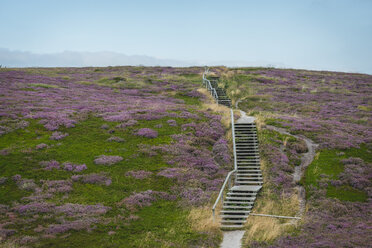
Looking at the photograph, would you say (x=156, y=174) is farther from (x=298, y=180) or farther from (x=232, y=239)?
(x=298, y=180)

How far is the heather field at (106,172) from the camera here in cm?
1496

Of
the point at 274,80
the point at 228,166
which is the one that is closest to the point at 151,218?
the point at 228,166

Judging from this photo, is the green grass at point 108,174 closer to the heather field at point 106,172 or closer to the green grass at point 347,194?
the heather field at point 106,172

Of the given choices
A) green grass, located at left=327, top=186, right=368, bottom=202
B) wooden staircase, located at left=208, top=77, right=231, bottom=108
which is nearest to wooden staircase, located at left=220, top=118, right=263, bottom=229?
green grass, located at left=327, top=186, right=368, bottom=202

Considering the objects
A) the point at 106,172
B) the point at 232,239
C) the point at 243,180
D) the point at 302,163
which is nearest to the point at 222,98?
the point at 302,163

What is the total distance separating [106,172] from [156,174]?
3604 mm

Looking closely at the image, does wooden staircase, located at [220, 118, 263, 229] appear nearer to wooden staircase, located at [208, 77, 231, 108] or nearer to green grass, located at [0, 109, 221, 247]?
green grass, located at [0, 109, 221, 247]

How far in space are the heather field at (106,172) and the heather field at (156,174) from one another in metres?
0.08

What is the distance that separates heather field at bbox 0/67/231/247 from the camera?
15.0m

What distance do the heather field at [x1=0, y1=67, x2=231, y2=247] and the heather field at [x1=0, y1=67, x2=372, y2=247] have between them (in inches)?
3.0

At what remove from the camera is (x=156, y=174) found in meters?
21.2

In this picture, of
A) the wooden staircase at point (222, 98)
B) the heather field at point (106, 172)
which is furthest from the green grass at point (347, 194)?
the wooden staircase at point (222, 98)

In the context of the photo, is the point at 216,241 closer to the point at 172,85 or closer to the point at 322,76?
the point at 172,85

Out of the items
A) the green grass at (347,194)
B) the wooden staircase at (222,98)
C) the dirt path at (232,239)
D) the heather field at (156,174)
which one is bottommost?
the dirt path at (232,239)
